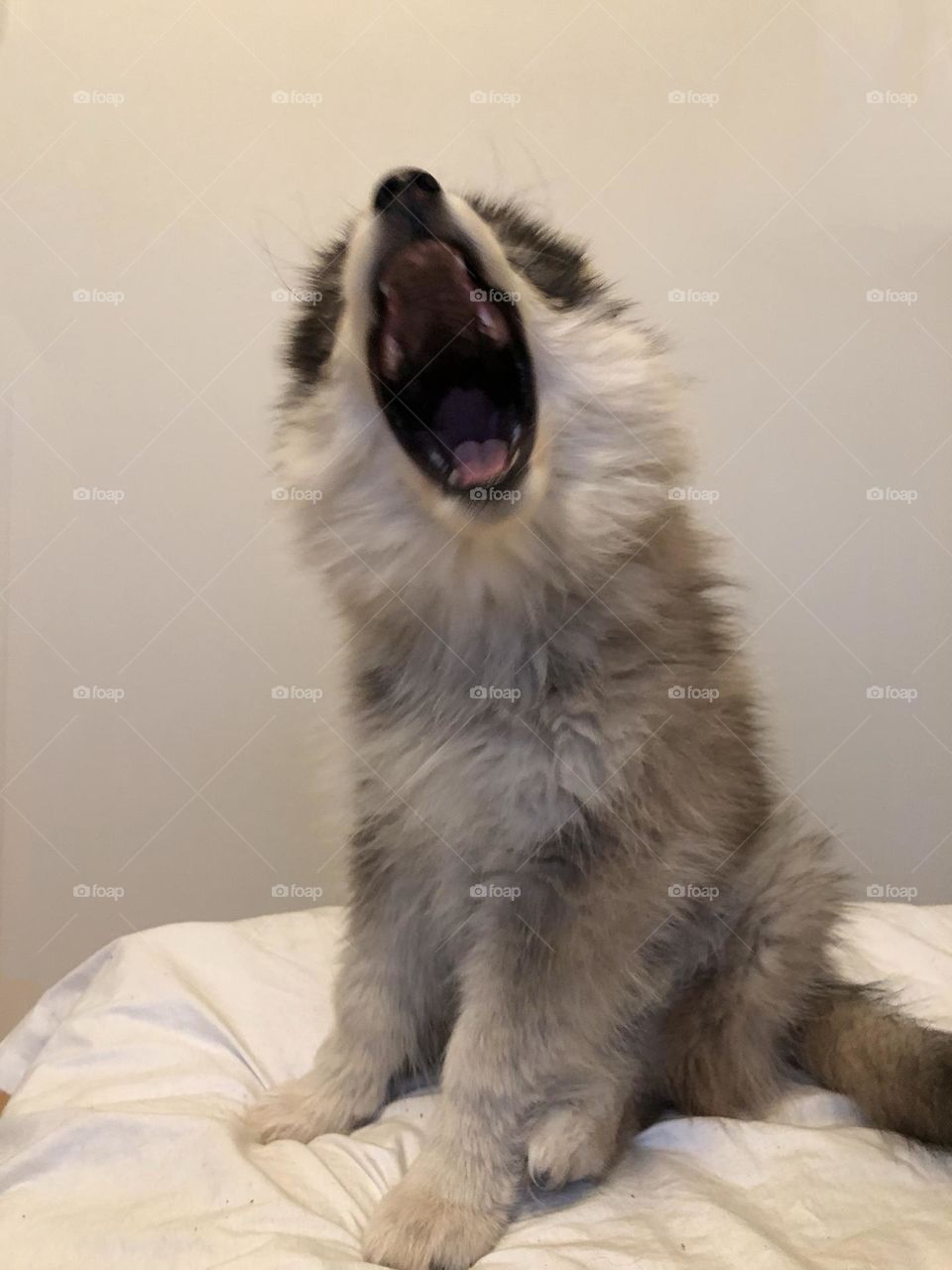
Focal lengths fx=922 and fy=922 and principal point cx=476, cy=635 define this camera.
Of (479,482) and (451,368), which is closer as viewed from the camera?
(479,482)

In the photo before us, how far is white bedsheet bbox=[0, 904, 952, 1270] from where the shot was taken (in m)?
1.05

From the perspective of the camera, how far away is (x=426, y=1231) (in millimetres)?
1087

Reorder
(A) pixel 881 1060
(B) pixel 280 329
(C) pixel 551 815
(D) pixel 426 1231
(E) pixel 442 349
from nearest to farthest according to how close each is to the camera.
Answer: (D) pixel 426 1231
(C) pixel 551 815
(A) pixel 881 1060
(E) pixel 442 349
(B) pixel 280 329

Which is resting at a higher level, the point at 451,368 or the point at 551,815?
the point at 451,368

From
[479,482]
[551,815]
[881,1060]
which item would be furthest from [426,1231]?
[479,482]

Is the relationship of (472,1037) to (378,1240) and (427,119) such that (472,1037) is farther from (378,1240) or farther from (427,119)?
(427,119)

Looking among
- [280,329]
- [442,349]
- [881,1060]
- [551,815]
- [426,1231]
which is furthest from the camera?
[280,329]

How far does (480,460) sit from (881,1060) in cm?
104

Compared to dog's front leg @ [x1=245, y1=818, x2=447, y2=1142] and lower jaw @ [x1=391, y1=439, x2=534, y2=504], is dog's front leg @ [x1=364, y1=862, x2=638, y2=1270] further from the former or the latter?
lower jaw @ [x1=391, y1=439, x2=534, y2=504]

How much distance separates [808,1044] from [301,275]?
1564mm

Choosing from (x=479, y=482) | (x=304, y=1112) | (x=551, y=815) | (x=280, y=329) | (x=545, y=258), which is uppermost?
(x=545, y=258)

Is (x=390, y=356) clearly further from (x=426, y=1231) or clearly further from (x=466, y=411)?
(x=426, y=1231)

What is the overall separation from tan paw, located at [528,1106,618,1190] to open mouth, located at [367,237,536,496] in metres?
0.84

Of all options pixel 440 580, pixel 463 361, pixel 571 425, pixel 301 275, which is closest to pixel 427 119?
pixel 301 275
